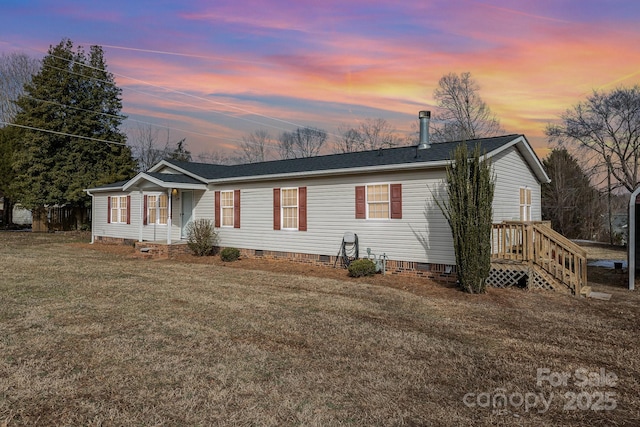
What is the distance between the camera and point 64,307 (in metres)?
6.75

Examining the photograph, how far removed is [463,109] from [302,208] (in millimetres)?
21971

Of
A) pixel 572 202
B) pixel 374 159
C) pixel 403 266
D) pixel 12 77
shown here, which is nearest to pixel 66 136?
pixel 12 77

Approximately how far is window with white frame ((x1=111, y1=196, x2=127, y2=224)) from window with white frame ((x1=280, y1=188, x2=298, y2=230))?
10311 millimetres

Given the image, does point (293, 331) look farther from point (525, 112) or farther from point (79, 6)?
point (525, 112)

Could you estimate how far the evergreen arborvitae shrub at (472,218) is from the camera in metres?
8.36

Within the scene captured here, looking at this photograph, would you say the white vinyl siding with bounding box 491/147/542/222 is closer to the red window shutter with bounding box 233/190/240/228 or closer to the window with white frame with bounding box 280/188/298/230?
the window with white frame with bounding box 280/188/298/230

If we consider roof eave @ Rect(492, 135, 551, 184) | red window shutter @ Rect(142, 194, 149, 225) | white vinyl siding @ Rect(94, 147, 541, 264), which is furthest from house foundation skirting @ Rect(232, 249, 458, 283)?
red window shutter @ Rect(142, 194, 149, 225)

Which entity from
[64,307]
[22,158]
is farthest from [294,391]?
[22,158]

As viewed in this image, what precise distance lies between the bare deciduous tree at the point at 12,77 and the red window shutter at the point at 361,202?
35.6 metres

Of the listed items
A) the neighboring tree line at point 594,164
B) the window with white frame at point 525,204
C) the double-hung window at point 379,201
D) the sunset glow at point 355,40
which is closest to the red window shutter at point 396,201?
the double-hung window at point 379,201

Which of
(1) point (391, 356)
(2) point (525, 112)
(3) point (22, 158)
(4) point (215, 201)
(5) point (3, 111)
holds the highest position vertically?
(5) point (3, 111)

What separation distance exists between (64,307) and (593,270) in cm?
1398

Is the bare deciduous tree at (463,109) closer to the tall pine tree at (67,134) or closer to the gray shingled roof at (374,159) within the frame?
the gray shingled roof at (374,159)

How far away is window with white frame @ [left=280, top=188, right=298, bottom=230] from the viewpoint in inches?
516
